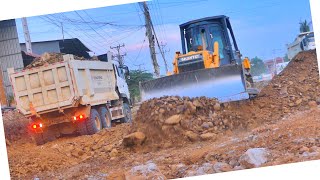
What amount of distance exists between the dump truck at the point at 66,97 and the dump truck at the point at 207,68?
74 centimetres

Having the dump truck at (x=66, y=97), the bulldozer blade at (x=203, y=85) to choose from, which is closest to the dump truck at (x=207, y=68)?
the bulldozer blade at (x=203, y=85)

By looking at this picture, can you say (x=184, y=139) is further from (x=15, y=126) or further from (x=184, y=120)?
(x=15, y=126)

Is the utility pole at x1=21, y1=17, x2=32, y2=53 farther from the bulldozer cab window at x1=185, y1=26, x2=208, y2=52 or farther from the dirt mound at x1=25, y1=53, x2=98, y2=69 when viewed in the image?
the bulldozer cab window at x1=185, y1=26, x2=208, y2=52

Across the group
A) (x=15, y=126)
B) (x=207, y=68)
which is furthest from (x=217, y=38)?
(x=15, y=126)

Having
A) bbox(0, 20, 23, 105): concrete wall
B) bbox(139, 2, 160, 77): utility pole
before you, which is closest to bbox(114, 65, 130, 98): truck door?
bbox(139, 2, 160, 77): utility pole

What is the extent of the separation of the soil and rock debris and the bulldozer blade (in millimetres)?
125

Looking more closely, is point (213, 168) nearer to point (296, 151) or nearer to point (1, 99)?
point (296, 151)

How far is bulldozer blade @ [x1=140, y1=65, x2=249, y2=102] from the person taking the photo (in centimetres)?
919

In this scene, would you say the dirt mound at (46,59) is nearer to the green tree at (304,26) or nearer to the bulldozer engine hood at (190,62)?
the bulldozer engine hood at (190,62)

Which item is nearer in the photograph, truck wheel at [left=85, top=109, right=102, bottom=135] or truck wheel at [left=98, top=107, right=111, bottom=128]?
truck wheel at [left=85, top=109, right=102, bottom=135]

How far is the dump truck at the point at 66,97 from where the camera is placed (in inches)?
355

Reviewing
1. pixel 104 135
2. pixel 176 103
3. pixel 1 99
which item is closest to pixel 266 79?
pixel 176 103

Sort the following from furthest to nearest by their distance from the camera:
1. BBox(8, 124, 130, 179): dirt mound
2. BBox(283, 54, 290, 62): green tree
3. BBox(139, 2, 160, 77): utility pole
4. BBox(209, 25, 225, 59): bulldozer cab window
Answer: BBox(209, 25, 225, 59): bulldozer cab window → BBox(283, 54, 290, 62): green tree → BBox(139, 2, 160, 77): utility pole → BBox(8, 124, 130, 179): dirt mound

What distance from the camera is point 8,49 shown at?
8.88m
